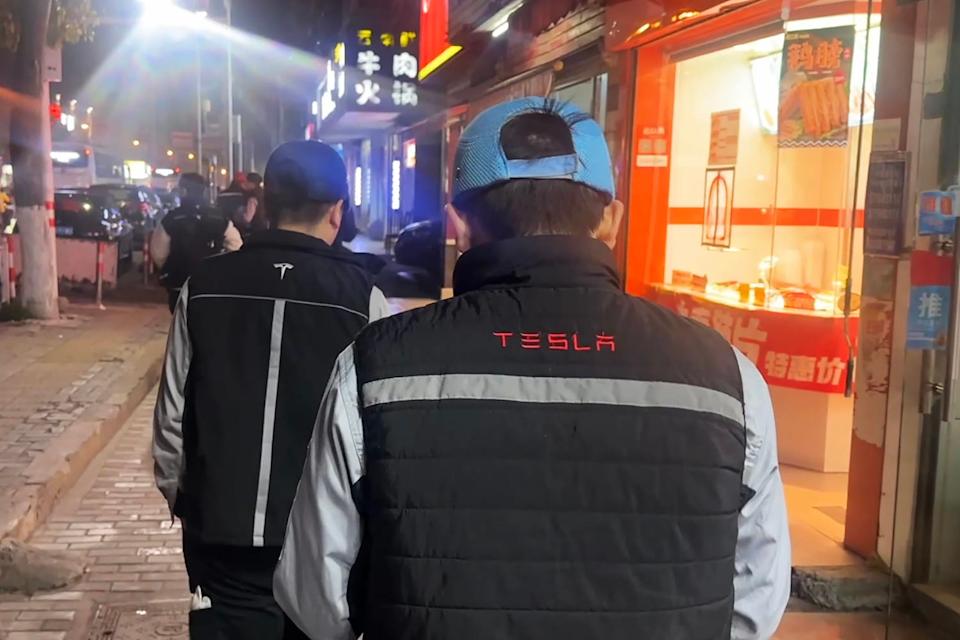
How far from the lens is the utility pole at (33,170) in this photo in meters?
12.6

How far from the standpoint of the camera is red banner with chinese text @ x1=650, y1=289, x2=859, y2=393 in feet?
21.3

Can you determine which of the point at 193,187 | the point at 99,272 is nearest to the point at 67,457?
the point at 193,187

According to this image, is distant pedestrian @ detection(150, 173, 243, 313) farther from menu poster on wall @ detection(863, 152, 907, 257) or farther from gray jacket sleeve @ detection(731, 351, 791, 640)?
gray jacket sleeve @ detection(731, 351, 791, 640)

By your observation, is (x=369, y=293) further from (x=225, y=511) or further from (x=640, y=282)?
(x=640, y=282)

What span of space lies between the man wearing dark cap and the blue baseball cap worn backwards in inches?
47.7

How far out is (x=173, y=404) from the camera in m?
2.89

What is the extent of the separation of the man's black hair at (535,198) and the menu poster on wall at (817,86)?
16.6 feet

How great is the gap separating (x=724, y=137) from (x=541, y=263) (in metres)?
6.81

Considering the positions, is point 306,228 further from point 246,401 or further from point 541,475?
point 541,475

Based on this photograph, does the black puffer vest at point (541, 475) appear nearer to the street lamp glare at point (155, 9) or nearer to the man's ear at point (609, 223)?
the man's ear at point (609, 223)

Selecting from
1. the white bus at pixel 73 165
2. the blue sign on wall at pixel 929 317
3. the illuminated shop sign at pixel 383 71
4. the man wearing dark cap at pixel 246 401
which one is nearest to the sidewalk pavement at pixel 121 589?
the blue sign on wall at pixel 929 317

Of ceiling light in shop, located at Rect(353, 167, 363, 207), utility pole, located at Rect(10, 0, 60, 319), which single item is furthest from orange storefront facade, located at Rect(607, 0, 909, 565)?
ceiling light in shop, located at Rect(353, 167, 363, 207)

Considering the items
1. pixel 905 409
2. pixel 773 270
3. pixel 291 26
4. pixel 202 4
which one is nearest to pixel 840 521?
pixel 905 409

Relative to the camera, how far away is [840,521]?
5734 millimetres
